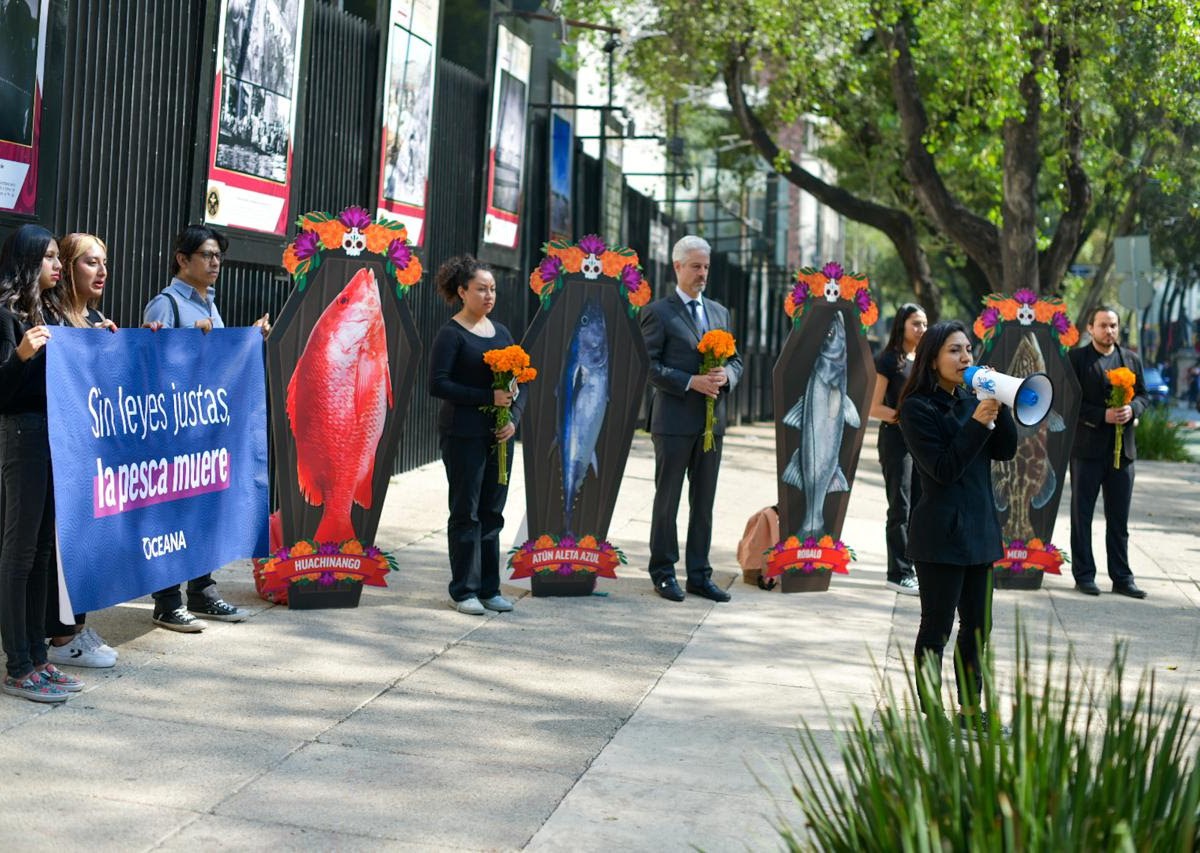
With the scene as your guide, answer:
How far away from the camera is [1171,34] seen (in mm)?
18328

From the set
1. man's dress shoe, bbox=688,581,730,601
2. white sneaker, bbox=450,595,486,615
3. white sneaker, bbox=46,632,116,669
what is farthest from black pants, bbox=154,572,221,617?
man's dress shoe, bbox=688,581,730,601

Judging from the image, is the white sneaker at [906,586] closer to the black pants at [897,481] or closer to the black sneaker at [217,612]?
the black pants at [897,481]

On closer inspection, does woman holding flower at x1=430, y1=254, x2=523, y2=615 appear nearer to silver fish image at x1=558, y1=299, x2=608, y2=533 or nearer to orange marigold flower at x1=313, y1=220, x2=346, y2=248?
orange marigold flower at x1=313, y1=220, x2=346, y2=248

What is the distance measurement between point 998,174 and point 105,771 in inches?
890

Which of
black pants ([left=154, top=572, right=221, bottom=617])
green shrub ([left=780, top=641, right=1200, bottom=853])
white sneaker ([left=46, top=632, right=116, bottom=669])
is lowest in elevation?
white sneaker ([left=46, top=632, right=116, bottom=669])

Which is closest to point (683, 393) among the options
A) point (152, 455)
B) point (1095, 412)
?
point (1095, 412)

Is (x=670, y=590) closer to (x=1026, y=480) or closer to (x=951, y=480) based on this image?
(x=1026, y=480)

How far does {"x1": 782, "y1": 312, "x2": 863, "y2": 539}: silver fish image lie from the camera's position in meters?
9.61

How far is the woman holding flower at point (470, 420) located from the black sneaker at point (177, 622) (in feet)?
4.83

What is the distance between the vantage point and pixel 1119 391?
9953 millimetres

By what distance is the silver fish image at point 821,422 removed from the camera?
9.61m

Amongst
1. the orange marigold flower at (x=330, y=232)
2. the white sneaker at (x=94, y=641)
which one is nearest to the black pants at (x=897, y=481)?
the orange marigold flower at (x=330, y=232)

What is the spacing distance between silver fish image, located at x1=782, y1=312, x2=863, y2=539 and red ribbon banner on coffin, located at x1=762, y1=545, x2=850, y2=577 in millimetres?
109

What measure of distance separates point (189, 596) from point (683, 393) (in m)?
2.95
